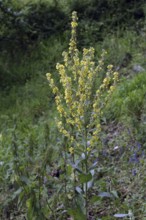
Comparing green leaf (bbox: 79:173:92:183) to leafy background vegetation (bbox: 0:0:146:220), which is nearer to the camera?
green leaf (bbox: 79:173:92:183)

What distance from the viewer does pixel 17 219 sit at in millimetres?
4199

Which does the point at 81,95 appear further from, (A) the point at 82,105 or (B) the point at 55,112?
(B) the point at 55,112

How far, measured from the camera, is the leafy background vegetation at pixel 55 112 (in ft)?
12.4

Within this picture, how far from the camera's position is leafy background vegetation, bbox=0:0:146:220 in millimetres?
3787

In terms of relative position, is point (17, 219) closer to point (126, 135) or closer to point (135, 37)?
point (126, 135)

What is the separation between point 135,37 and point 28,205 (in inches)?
185

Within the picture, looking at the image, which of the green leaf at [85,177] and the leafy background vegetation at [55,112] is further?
the leafy background vegetation at [55,112]

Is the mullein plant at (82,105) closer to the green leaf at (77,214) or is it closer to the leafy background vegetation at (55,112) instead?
the green leaf at (77,214)

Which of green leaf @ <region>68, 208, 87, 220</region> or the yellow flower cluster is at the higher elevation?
the yellow flower cluster

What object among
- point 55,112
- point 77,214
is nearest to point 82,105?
point 77,214

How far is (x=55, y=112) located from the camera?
6371 millimetres

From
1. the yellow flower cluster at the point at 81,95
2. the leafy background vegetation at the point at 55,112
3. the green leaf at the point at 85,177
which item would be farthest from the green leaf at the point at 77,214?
the yellow flower cluster at the point at 81,95

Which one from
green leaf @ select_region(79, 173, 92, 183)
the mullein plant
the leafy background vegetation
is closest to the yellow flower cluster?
the mullein plant

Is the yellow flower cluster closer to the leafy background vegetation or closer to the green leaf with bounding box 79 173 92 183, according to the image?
the green leaf with bounding box 79 173 92 183
